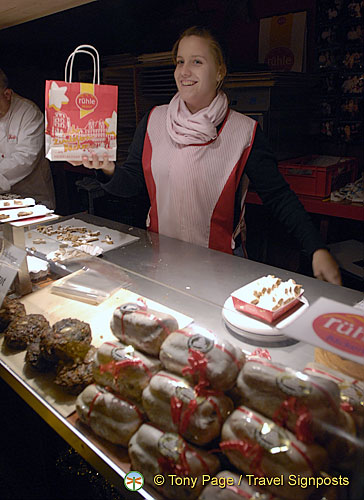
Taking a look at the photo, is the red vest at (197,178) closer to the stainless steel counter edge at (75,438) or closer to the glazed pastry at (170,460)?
the stainless steel counter edge at (75,438)

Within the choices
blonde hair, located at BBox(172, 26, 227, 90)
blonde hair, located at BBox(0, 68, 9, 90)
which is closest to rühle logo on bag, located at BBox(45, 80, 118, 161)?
blonde hair, located at BBox(172, 26, 227, 90)

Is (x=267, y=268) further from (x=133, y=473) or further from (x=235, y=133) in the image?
(x=133, y=473)

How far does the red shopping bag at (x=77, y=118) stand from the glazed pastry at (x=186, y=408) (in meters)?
1.01

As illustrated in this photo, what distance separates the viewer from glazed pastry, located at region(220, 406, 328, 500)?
718 mm

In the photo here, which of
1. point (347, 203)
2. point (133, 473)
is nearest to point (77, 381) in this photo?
point (133, 473)

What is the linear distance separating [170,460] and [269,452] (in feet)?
0.63

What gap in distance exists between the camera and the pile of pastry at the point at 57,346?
1098mm

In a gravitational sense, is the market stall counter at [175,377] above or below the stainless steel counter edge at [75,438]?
above

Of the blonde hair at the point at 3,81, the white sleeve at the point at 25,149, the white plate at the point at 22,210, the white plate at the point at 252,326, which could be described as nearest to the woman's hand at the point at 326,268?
the white plate at the point at 252,326

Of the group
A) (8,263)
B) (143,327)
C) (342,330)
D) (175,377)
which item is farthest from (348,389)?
(8,263)

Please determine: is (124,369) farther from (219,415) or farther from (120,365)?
(219,415)

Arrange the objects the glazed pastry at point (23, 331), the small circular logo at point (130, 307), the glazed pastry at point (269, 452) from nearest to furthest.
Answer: the glazed pastry at point (269, 452) → the small circular logo at point (130, 307) → the glazed pastry at point (23, 331)

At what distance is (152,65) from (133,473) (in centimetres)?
344

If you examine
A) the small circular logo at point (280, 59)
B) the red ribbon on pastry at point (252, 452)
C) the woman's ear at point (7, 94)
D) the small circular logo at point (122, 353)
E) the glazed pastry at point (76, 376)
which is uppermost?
the small circular logo at point (280, 59)
